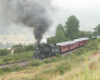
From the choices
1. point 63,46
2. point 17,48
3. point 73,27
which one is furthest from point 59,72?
point 73,27

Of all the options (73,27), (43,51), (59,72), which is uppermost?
(73,27)

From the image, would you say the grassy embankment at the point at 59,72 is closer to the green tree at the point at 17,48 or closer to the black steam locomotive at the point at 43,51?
the black steam locomotive at the point at 43,51

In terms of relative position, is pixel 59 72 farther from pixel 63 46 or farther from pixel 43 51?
pixel 63 46

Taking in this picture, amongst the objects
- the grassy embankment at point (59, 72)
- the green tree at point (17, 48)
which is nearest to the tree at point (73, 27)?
the green tree at point (17, 48)

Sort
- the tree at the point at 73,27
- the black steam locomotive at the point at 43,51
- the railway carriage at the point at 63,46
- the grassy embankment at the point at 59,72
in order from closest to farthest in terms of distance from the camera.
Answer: the grassy embankment at the point at 59,72 → the black steam locomotive at the point at 43,51 → the railway carriage at the point at 63,46 → the tree at the point at 73,27

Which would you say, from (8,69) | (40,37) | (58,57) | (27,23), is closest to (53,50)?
(58,57)

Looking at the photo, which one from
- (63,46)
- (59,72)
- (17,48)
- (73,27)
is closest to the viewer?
(59,72)

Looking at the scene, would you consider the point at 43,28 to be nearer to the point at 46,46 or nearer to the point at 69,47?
the point at 46,46

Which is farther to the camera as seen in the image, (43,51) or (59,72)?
(43,51)

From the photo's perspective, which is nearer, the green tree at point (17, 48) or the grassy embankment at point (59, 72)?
the grassy embankment at point (59, 72)

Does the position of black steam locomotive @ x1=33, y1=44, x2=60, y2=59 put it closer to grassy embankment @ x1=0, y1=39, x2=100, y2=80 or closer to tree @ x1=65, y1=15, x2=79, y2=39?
grassy embankment @ x1=0, y1=39, x2=100, y2=80

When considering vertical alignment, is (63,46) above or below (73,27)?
below

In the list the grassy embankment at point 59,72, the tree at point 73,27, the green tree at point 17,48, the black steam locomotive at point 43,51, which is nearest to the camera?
the grassy embankment at point 59,72

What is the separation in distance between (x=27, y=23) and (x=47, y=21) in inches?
135
